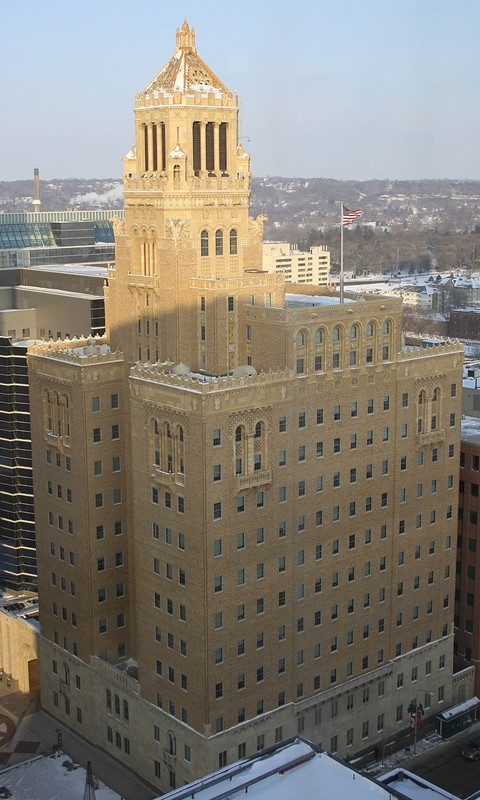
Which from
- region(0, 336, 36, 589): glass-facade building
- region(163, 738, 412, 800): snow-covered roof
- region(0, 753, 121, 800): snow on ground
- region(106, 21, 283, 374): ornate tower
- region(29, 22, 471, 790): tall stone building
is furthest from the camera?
region(0, 336, 36, 589): glass-facade building

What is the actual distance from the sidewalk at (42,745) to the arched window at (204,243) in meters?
47.8

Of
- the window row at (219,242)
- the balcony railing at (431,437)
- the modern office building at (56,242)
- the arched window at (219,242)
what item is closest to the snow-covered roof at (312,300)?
the window row at (219,242)

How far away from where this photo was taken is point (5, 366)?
120 meters

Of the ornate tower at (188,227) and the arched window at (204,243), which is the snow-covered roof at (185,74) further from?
the arched window at (204,243)

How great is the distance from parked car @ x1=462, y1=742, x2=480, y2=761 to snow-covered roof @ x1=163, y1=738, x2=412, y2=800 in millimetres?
27461

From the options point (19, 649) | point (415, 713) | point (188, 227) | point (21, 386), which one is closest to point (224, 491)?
point (188, 227)

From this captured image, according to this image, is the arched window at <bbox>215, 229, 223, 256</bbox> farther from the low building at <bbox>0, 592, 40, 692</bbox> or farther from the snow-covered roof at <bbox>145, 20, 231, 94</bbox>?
the low building at <bbox>0, 592, 40, 692</bbox>

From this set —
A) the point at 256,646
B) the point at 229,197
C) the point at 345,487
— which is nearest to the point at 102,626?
the point at 256,646

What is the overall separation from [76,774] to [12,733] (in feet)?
36.4

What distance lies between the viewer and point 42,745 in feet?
339

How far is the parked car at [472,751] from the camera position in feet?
332

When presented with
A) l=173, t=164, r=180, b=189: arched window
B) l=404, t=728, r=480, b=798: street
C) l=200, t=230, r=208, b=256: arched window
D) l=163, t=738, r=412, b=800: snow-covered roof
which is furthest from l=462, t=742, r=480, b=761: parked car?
l=173, t=164, r=180, b=189: arched window

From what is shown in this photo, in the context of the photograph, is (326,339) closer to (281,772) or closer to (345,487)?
(345,487)

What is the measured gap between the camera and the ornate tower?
9406cm
